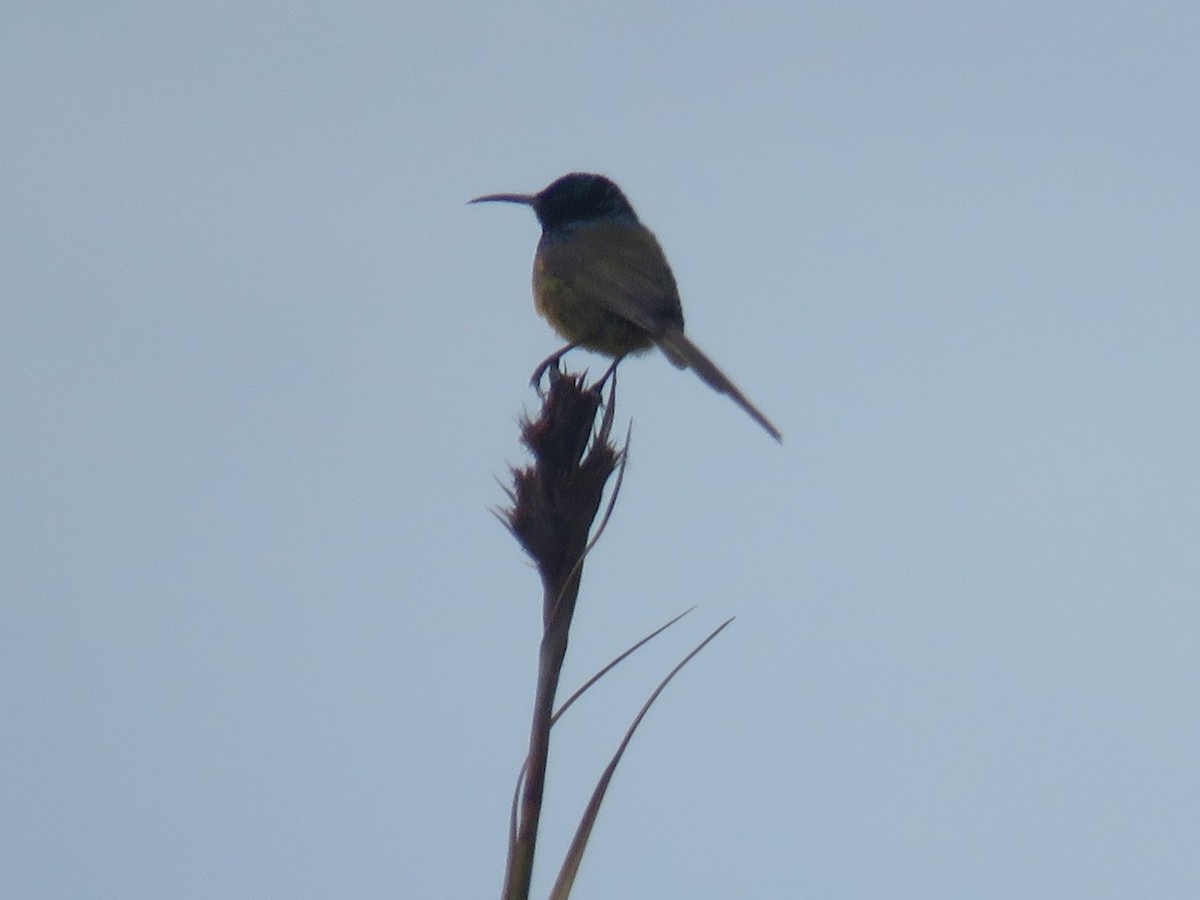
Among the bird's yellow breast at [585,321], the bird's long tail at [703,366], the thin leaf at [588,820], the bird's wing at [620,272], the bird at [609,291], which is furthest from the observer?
the bird's yellow breast at [585,321]

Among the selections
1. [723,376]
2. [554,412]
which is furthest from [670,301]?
[554,412]

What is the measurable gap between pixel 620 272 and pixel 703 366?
106 centimetres

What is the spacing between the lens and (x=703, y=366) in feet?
17.2

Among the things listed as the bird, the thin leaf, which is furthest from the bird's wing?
the thin leaf

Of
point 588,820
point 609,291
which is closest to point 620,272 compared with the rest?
point 609,291

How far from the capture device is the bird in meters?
5.56

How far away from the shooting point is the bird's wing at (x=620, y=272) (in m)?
5.75

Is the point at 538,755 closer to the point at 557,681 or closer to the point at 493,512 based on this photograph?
the point at 557,681

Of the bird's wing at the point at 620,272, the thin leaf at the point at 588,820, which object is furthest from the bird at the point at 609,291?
the thin leaf at the point at 588,820

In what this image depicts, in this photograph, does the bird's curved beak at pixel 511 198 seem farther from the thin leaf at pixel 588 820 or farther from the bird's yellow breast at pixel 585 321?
the thin leaf at pixel 588 820

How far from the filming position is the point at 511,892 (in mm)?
1456

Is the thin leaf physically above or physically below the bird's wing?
below

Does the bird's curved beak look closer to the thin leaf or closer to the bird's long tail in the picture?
the bird's long tail

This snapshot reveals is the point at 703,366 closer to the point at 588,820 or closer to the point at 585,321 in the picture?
the point at 585,321
